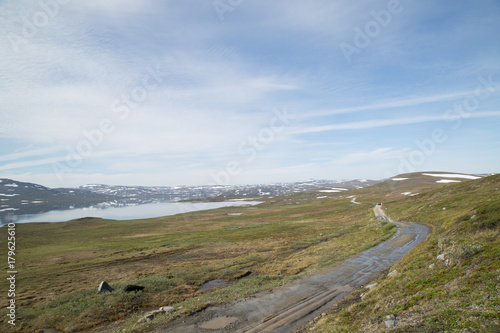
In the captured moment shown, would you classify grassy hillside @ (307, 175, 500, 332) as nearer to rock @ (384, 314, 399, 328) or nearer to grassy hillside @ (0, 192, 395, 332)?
rock @ (384, 314, 399, 328)

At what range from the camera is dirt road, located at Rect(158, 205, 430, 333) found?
1352 centimetres

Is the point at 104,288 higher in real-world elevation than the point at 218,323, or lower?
lower

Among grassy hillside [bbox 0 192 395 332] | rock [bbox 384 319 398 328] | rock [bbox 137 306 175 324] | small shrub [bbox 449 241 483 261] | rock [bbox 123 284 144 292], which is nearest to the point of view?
rock [bbox 384 319 398 328]

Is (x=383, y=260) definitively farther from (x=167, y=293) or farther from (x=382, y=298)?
(x=167, y=293)

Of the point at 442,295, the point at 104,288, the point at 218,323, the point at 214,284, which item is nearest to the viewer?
the point at 442,295

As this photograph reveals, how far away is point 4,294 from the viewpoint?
24.2m

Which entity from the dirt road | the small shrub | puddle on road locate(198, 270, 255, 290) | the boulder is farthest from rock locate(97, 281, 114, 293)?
the small shrub

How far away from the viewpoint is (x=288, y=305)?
15.6m

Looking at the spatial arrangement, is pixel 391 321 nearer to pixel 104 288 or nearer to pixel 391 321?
pixel 391 321

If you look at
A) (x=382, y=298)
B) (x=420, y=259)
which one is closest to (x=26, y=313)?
(x=382, y=298)

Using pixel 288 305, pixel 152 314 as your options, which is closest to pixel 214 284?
pixel 152 314

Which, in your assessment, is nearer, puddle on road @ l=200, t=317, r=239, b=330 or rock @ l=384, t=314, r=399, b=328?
rock @ l=384, t=314, r=399, b=328

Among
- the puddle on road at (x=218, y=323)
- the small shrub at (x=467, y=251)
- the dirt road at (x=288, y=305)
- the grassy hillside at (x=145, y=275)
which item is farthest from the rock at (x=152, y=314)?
the small shrub at (x=467, y=251)

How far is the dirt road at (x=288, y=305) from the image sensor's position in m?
13.5
